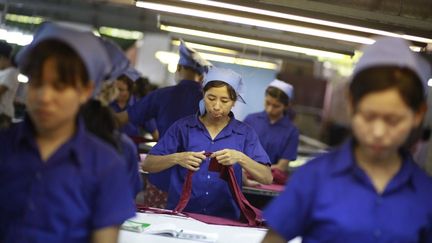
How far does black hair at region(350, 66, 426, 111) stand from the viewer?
1.30 metres

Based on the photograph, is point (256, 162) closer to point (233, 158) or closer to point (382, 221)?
point (233, 158)

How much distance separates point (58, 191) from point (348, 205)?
74 cm

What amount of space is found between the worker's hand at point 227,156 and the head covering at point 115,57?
88 centimetres

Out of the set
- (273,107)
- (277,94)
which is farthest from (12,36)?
(273,107)

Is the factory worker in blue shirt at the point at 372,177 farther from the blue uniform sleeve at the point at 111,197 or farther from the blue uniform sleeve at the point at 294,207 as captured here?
the blue uniform sleeve at the point at 111,197

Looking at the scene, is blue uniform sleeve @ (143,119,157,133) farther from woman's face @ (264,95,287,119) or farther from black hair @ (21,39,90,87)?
black hair @ (21,39,90,87)

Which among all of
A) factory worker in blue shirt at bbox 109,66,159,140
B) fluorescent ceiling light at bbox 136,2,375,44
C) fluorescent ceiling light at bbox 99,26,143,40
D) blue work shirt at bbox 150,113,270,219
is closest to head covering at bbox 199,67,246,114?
blue work shirt at bbox 150,113,270,219

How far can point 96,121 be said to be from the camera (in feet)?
4.99

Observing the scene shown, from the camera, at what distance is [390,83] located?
51.1 inches

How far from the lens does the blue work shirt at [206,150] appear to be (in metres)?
2.49

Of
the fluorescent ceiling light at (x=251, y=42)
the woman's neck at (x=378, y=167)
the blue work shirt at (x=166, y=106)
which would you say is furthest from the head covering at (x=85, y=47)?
the blue work shirt at (x=166, y=106)

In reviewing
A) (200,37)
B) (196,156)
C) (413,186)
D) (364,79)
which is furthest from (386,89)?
(200,37)

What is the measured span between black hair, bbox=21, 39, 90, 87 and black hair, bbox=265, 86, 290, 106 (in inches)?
89.4

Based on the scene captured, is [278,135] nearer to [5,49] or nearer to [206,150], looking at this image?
[206,150]
